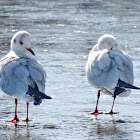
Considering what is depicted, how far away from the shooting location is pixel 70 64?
1165cm

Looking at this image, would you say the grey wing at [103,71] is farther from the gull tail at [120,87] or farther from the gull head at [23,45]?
the gull head at [23,45]

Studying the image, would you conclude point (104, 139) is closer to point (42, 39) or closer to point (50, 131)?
point (50, 131)

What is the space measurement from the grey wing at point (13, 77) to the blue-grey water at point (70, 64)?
46 centimetres

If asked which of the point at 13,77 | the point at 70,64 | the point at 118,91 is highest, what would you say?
the point at 13,77

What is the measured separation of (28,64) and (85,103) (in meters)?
1.53

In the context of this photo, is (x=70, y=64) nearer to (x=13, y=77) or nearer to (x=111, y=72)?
(x=111, y=72)

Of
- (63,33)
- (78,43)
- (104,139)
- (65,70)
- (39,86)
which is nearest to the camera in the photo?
(104,139)

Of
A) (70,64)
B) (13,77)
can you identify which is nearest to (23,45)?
(13,77)

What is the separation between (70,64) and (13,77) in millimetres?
4397

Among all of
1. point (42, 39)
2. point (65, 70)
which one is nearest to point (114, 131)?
point (65, 70)

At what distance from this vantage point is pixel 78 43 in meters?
15.0

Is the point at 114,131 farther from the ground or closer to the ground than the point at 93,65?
closer to the ground

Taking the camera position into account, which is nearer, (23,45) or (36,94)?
(36,94)

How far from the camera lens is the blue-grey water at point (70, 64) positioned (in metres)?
6.89
